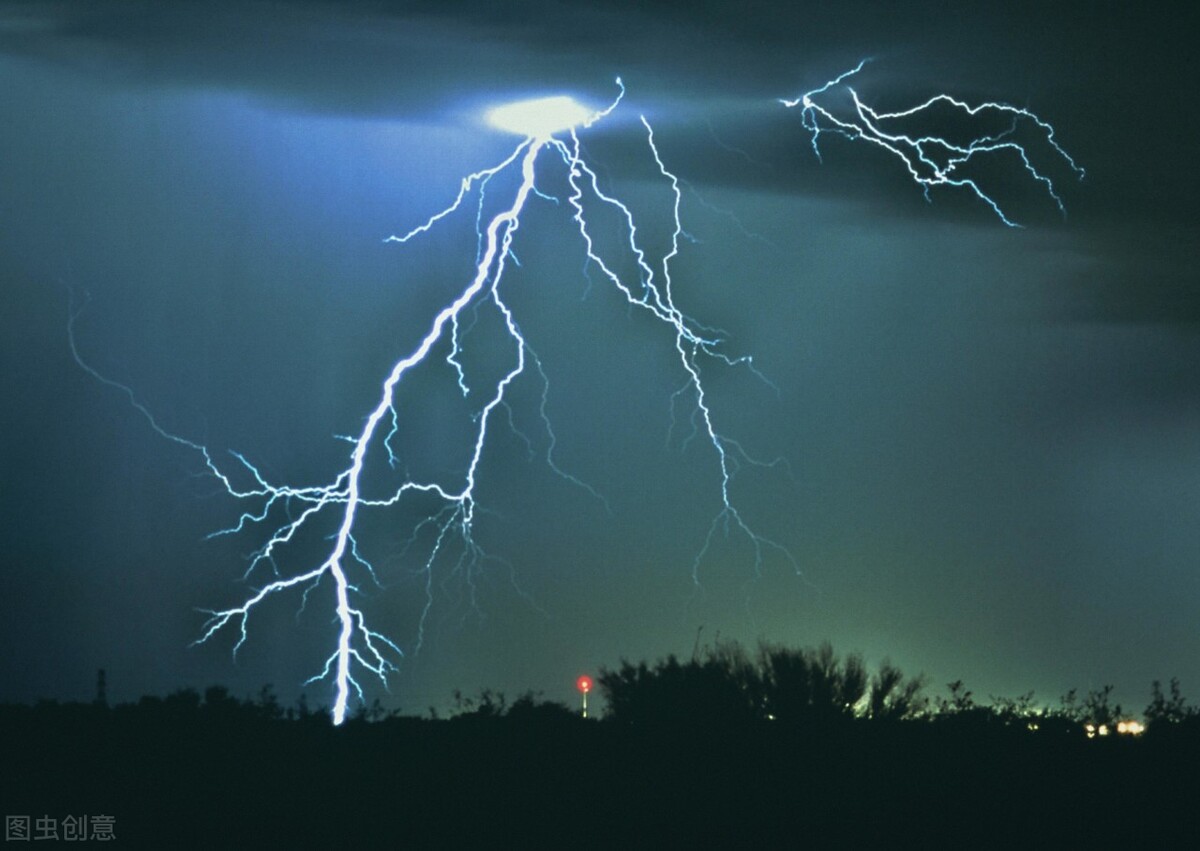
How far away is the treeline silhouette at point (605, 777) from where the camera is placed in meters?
13.6

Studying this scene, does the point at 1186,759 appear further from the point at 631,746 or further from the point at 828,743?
the point at 631,746

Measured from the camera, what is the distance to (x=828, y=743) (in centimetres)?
1639

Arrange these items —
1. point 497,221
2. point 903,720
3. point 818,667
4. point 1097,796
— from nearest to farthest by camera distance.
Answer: point 1097,796
point 903,720
point 818,667
point 497,221

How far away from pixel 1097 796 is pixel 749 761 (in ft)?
8.86

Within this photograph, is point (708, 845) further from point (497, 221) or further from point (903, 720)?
point (497, 221)

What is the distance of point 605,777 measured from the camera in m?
15.0

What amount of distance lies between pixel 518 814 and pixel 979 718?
6.14m

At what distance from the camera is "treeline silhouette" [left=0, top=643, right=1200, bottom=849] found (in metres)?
13.6

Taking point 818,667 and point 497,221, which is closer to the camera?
point 818,667

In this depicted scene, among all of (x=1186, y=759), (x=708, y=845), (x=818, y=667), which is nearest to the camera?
(x=708, y=845)

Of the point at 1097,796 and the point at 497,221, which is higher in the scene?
the point at 497,221

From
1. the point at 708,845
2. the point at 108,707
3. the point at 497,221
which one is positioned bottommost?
the point at 708,845

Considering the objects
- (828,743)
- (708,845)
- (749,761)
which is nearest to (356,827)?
(708,845)

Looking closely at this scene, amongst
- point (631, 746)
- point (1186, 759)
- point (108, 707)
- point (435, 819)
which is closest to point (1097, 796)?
point (1186, 759)
